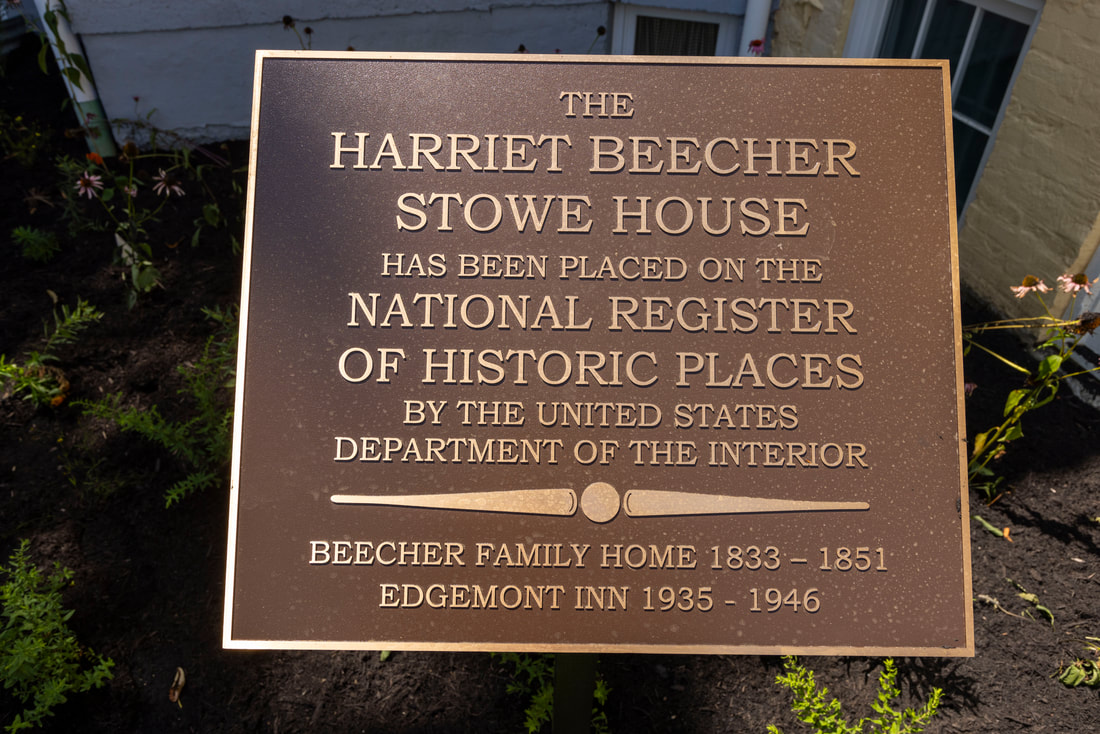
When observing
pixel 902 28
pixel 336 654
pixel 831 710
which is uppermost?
pixel 902 28

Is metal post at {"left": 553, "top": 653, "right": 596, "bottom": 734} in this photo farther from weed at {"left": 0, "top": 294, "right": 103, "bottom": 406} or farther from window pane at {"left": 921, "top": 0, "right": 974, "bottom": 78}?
window pane at {"left": 921, "top": 0, "right": 974, "bottom": 78}

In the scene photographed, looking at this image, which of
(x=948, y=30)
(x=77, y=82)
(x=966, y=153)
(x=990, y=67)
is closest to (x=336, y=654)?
(x=77, y=82)

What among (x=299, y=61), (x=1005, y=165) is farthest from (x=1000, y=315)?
(x=299, y=61)

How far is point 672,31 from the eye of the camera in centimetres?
466

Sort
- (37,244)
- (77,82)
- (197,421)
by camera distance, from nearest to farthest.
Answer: (197,421) → (37,244) → (77,82)

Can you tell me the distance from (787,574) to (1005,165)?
257 cm

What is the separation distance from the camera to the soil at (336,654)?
2445 millimetres

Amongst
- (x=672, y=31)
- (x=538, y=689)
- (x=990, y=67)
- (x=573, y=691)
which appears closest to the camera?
(x=573, y=691)

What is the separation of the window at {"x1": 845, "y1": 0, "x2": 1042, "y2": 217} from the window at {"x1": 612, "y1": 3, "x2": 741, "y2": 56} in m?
0.83

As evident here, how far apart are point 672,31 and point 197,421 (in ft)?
11.7

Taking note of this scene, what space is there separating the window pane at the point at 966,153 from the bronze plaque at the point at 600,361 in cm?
223

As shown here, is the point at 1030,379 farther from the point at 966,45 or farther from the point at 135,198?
the point at 135,198

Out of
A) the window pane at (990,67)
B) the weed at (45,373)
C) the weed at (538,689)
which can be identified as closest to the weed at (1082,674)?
the weed at (538,689)

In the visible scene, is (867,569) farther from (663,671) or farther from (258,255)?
(258,255)
